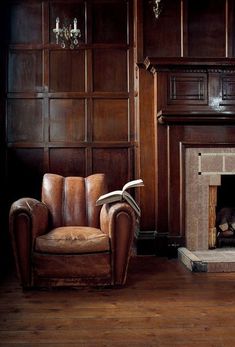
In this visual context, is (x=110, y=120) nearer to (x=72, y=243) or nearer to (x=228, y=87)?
(x=228, y=87)

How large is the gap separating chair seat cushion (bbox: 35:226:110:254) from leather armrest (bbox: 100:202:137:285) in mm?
72

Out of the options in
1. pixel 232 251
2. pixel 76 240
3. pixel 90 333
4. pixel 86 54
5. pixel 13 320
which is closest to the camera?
pixel 90 333

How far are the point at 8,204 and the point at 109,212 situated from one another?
187 centimetres


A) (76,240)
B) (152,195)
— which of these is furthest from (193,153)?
(76,240)

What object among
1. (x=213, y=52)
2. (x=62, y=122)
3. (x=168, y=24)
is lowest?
(x=62, y=122)

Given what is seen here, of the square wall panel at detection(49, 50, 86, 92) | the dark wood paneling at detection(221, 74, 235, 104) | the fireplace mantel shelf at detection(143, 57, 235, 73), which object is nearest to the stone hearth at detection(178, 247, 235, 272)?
the dark wood paneling at detection(221, 74, 235, 104)

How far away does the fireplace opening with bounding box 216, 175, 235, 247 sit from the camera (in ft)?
15.3

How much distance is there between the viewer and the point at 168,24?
4641mm

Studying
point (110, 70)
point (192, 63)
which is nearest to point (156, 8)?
point (192, 63)

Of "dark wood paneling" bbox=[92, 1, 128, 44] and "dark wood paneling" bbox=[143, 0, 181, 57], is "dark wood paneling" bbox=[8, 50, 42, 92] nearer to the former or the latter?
"dark wood paneling" bbox=[92, 1, 128, 44]

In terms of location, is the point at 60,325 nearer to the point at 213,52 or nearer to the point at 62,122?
the point at 62,122

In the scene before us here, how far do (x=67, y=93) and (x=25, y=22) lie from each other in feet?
3.00

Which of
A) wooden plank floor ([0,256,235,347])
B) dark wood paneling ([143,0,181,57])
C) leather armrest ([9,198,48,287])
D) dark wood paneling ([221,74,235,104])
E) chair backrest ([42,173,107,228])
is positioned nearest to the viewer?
wooden plank floor ([0,256,235,347])

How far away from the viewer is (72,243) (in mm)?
3297
